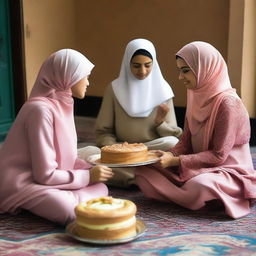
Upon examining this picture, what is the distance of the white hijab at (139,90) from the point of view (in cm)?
Answer: 352

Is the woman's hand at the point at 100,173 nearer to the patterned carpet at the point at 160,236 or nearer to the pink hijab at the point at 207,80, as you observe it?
the patterned carpet at the point at 160,236

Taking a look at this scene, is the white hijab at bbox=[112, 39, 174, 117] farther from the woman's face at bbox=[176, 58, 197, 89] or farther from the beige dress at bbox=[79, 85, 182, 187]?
the woman's face at bbox=[176, 58, 197, 89]

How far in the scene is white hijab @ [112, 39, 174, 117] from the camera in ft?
11.6

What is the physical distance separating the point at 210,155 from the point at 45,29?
140 inches

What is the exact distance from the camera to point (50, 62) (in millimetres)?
2711

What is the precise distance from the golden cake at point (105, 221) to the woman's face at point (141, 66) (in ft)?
4.32

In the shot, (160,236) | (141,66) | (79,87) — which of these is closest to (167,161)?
(160,236)

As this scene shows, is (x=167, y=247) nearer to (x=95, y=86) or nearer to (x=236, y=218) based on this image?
(x=236, y=218)

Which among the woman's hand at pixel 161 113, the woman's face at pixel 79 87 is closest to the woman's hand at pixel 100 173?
the woman's face at pixel 79 87

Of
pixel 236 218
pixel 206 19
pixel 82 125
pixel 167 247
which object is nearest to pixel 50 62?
pixel 167 247

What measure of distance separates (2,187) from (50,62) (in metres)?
0.70

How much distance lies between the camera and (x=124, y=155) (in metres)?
2.83

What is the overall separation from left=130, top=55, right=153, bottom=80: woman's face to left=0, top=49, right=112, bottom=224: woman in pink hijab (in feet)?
2.53

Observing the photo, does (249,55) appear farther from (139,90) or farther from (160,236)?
(160,236)
